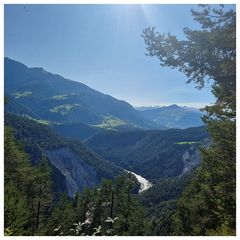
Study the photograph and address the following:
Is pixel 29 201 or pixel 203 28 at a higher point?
pixel 203 28

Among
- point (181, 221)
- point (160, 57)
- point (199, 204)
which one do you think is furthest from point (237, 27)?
point (181, 221)

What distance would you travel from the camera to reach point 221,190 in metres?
18.6

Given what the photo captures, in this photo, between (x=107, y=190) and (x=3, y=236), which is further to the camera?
(x=107, y=190)

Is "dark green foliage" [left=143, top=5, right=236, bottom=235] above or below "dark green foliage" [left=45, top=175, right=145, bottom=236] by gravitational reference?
above

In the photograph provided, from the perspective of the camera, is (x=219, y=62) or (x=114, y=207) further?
(x=114, y=207)

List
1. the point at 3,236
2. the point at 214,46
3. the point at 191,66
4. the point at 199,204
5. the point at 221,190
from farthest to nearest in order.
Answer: the point at 199,204
the point at 221,190
the point at 191,66
the point at 214,46
the point at 3,236

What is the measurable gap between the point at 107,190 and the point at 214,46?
30191 mm

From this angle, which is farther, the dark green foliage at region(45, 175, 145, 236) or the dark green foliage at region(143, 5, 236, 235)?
the dark green foliage at region(45, 175, 145, 236)

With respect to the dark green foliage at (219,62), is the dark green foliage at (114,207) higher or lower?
lower

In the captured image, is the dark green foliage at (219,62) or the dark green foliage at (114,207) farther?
the dark green foliage at (114,207)

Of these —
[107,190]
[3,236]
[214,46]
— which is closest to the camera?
[3,236]

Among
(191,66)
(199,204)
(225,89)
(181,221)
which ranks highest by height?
(191,66)

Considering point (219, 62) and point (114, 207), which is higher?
point (219, 62)

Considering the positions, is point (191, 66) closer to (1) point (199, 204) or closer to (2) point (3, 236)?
(2) point (3, 236)
